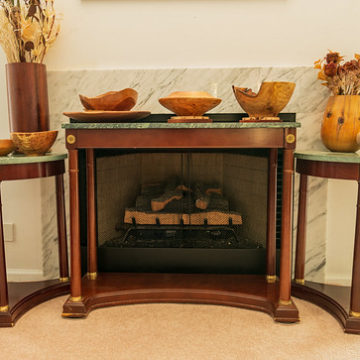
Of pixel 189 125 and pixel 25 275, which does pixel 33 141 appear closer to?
pixel 189 125

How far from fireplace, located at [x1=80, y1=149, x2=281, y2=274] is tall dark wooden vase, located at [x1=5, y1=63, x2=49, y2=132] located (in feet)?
1.25

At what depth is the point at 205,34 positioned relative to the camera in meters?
2.08

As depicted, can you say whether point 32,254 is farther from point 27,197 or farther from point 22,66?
point 22,66

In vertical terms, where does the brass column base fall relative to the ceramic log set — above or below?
below

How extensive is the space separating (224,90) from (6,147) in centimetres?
112

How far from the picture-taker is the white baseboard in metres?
2.25

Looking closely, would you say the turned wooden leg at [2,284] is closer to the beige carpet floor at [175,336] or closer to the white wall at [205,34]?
the beige carpet floor at [175,336]

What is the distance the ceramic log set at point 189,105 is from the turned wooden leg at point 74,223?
47cm

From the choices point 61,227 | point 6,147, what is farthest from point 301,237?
point 6,147

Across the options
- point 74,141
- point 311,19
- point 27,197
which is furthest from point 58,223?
point 311,19

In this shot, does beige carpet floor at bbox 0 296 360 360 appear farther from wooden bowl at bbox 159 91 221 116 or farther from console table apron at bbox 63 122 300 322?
wooden bowl at bbox 159 91 221 116

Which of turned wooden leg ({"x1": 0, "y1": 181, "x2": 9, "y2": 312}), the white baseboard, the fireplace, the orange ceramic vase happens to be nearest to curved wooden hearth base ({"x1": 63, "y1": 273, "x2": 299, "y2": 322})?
the fireplace

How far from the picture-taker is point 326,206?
2129 mm

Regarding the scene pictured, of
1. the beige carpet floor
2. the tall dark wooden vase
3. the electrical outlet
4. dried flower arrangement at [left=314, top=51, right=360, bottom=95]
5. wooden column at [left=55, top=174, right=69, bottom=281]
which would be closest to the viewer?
the beige carpet floor
